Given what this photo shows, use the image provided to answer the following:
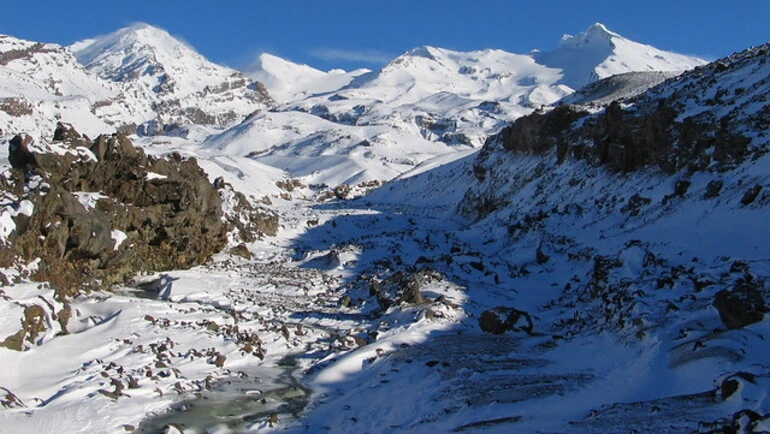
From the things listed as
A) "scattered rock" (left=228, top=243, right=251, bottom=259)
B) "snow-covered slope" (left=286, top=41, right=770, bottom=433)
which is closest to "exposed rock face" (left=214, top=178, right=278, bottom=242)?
"scattered rock" (left=228, top=243, right=251, bottom=259)

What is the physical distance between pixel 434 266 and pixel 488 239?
10.9m

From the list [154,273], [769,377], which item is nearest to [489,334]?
[769,377]

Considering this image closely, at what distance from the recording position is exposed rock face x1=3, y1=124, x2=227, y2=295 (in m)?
19.1

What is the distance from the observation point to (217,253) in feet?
98.4

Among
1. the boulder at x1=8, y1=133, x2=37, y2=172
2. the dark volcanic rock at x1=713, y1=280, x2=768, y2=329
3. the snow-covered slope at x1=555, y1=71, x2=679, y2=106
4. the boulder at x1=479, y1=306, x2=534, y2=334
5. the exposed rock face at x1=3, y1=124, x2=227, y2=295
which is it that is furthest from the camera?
the snow-covered slope at x1=555, y1=71, x2=679, y2=106

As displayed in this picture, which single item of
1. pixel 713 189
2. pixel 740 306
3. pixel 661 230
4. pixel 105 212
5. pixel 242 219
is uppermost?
pixel 105 212

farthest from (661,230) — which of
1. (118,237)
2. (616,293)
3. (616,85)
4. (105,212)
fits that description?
(616,85)

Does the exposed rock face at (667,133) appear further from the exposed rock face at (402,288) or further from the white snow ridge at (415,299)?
the exposed rock face at (402,288)

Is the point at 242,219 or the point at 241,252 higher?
the point at 242,219

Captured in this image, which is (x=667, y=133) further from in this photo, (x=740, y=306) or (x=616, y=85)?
(x=616, y=85)

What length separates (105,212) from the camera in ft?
75.4

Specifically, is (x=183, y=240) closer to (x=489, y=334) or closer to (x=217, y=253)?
(x=217, y=253)

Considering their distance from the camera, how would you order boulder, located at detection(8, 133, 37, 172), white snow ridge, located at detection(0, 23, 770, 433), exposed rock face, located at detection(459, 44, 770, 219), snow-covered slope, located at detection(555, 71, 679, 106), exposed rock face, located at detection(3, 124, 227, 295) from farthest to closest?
snow-covered slope, located at detection(555, 71, 679, 106) → exposed rock face, located at detection(459, 44, 770, 219) → boulder, located at detection(8, 133, 37, 172) → exposed rock face, located at detection(3, 124, 227, 295) → white snow ridge, located at detection(0, 23, 770, 433)

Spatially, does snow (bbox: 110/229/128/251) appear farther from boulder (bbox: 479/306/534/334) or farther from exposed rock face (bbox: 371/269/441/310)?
boulder (bbox: 479/306/534/334)
